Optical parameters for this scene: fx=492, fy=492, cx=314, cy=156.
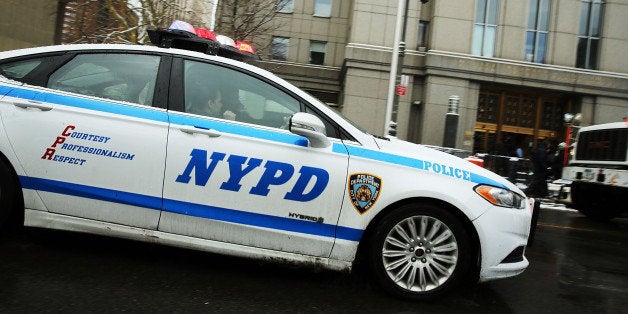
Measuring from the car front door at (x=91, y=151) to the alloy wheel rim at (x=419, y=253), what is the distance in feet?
5.63

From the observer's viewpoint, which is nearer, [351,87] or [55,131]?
[55,131]

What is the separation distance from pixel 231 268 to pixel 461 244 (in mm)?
1790

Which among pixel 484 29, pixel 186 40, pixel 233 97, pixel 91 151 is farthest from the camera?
pixel 484 29

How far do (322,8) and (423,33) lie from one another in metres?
7.84

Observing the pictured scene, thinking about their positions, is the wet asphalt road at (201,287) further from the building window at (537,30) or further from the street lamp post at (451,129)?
the building window at (537,30)

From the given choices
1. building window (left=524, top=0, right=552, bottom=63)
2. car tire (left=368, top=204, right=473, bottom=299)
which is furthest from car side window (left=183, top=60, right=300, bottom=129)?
building window (left=524, top=0, right=552, bottom=63)

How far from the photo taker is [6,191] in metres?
3.59

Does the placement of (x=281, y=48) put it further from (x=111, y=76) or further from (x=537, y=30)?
(x=111, y=76)

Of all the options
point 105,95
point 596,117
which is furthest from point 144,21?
point 596,117

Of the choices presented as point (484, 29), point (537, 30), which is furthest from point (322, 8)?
point (537, 30)

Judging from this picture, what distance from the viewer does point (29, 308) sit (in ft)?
9.41

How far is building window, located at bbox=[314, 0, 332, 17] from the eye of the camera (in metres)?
30.6

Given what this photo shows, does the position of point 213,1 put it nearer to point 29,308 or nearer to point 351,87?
point 351,87

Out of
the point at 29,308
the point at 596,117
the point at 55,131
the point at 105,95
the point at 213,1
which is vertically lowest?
the point at 29,308
